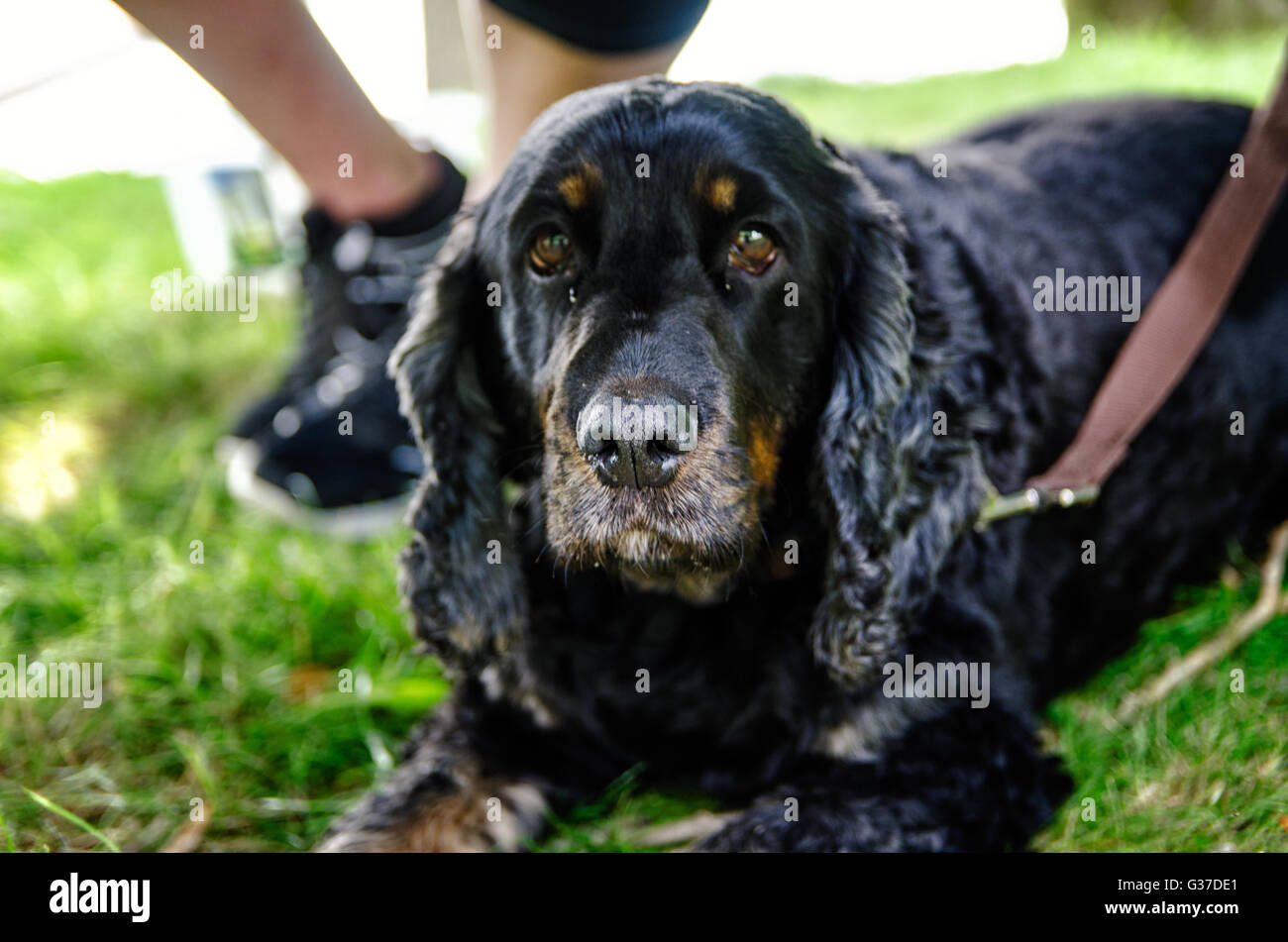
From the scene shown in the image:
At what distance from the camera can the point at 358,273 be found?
354cm

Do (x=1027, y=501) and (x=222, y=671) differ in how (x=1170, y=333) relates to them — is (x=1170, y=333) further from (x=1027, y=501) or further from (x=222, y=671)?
(x=222, y=671)

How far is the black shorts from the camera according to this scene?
→ 3043 millimetres

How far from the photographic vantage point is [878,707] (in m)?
2.20

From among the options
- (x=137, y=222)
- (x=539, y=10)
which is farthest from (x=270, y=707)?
(x=137, y=222)

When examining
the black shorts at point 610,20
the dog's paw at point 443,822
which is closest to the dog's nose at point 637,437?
the dog's paw at point 443,822

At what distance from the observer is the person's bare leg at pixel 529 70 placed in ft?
10.4

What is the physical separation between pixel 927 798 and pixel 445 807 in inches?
39.1

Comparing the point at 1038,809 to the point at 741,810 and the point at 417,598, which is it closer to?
the point at 741,810

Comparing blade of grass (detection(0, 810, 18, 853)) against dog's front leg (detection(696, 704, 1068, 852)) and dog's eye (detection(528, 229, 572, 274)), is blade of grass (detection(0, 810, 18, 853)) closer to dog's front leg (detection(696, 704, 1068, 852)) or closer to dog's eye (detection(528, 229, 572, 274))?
dog's front leg (detection(696, 704, 1068, 852))

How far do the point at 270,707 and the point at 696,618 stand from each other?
45.5 inches

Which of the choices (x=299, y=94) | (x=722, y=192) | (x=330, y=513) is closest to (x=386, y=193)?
(x=299, y=94)

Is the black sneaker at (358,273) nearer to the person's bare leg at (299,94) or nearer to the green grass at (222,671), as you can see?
the person's bare leg at (299,94)

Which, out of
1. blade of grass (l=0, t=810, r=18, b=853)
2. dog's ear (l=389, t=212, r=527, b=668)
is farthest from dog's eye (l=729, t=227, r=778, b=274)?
blade of grass (l=0, t=810, r=18, b=853)

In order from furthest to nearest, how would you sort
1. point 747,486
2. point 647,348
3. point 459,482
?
point 459,482, point 747,486, point 647,348
